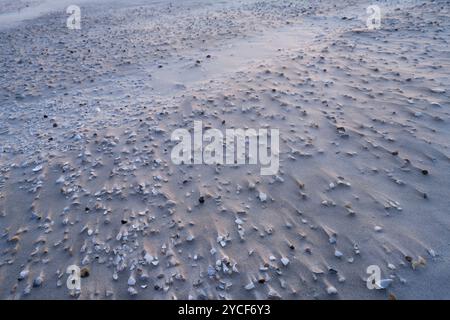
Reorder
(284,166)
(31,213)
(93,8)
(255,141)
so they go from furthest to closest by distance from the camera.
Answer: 1. (93,8)
2. (255,141)
3. (284,166)
4. (31,213)

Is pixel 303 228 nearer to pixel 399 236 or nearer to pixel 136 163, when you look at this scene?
pixel 399 236

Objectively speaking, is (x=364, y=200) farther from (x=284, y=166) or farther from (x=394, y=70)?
(x=394, y=70)

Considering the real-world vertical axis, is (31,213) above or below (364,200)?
below

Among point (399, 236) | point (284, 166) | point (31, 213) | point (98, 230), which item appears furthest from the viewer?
point (284, 166)

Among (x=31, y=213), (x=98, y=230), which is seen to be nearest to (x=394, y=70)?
(x=98, y=230)
